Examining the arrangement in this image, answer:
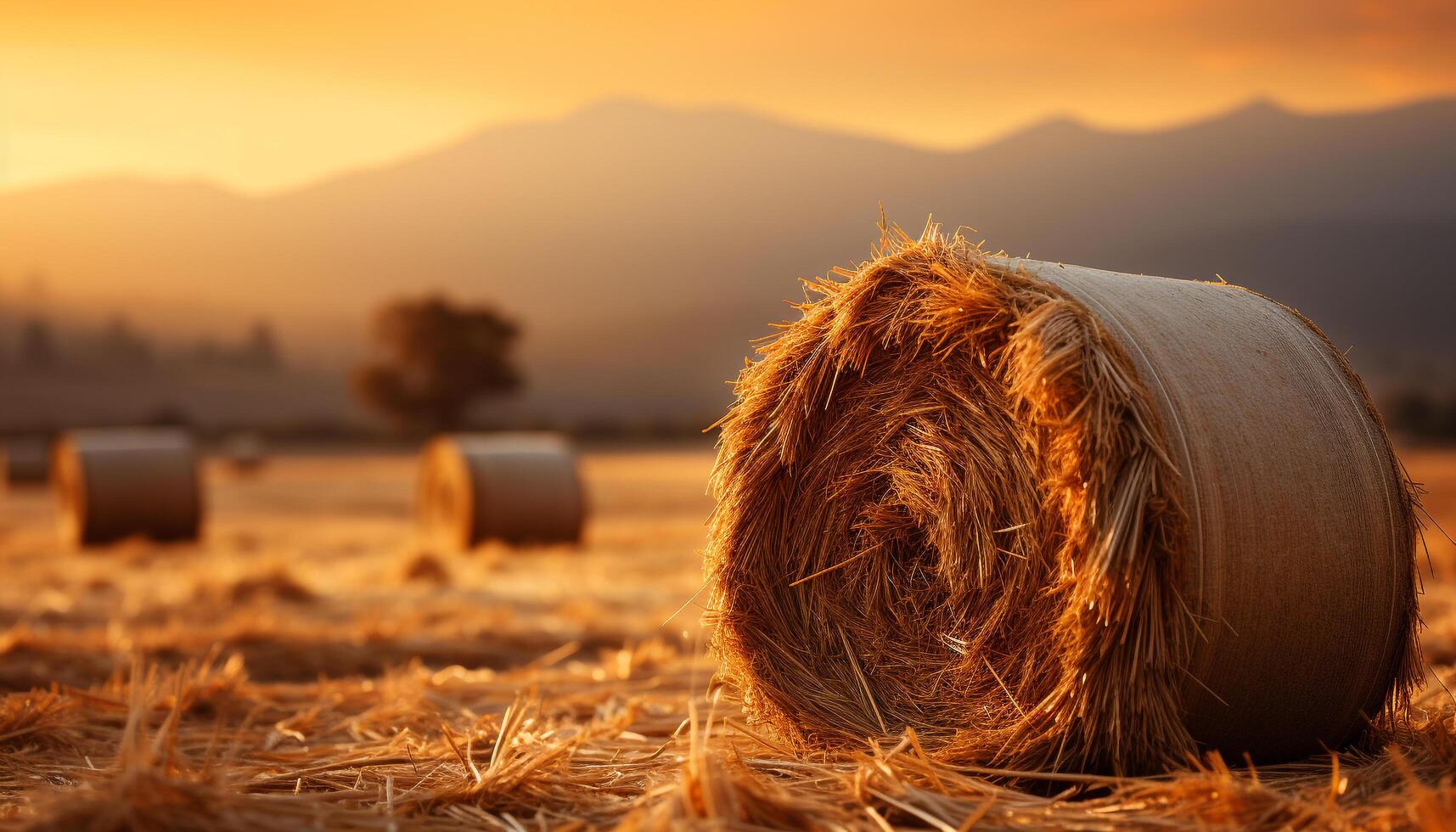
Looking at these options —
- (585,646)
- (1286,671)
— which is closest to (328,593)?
(585,646)

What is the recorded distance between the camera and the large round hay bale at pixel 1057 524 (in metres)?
3.45

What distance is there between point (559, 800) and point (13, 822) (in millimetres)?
1308

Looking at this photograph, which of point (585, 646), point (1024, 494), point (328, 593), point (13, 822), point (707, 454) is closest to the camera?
point (13, 822)

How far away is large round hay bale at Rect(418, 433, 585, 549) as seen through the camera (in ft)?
49.9

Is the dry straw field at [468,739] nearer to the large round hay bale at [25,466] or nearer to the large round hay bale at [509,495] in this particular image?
the large round hay bale at [509,495]

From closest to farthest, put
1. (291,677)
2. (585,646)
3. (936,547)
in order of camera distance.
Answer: (936,547) < (291,677) < (585,646)

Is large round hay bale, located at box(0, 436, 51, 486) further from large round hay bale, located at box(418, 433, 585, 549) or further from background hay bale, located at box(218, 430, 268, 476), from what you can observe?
large round hay bale, located at box(418, 433, 585, 549)

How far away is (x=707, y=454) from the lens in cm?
4425

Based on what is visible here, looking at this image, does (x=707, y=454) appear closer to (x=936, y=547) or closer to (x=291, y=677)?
(x=291, y=677)

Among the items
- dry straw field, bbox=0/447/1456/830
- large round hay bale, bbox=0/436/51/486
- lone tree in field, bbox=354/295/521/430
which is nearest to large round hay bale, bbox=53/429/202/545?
dry straw field, bbox=0/447/1456/830

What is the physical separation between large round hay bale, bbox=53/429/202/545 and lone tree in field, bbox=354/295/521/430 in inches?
1864

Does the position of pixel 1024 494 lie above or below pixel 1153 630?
above

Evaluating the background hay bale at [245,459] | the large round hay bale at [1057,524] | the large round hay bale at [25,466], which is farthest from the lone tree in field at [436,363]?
the large round hay bale at [1057,524]

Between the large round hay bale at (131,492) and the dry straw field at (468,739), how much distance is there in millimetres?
4783
